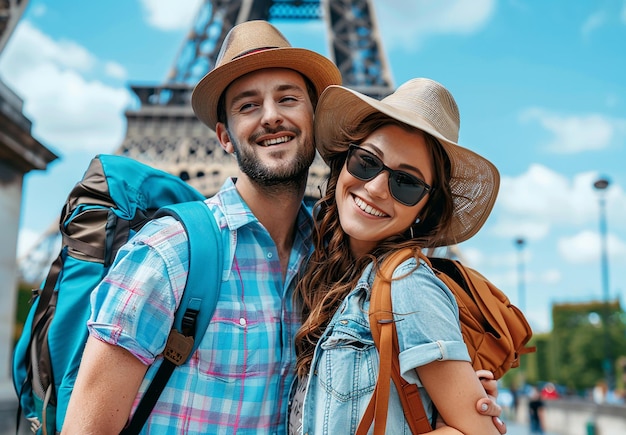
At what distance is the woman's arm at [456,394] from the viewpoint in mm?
2074

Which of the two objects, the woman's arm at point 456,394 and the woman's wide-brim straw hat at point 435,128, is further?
the woman's wide-brim straw hat at point 435,128

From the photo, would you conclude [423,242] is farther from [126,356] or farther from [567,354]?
[567,354]

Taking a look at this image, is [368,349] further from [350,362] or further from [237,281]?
[237,281]

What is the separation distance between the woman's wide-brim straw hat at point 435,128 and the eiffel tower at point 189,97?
1905 cm

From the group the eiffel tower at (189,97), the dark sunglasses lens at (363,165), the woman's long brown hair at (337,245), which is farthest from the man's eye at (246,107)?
the eiffel tower at (189,97)

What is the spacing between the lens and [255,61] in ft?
9.23

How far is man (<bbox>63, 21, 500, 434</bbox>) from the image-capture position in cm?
222

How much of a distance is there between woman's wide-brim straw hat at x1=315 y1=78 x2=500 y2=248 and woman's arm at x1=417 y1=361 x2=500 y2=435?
618 millimetres

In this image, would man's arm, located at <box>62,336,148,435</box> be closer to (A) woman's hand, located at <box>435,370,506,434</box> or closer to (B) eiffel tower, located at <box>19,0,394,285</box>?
(A) woman's hand, located at <box>435,370,506,434</box>

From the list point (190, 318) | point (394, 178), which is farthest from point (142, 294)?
point (394, 178)

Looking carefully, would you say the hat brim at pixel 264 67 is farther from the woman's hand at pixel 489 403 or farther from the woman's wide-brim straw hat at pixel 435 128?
the woman's hand at pixel 489 403

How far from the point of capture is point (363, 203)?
251 cm

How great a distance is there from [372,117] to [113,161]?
108 cm

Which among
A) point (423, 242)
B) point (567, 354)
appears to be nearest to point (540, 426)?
point (423, 242)
